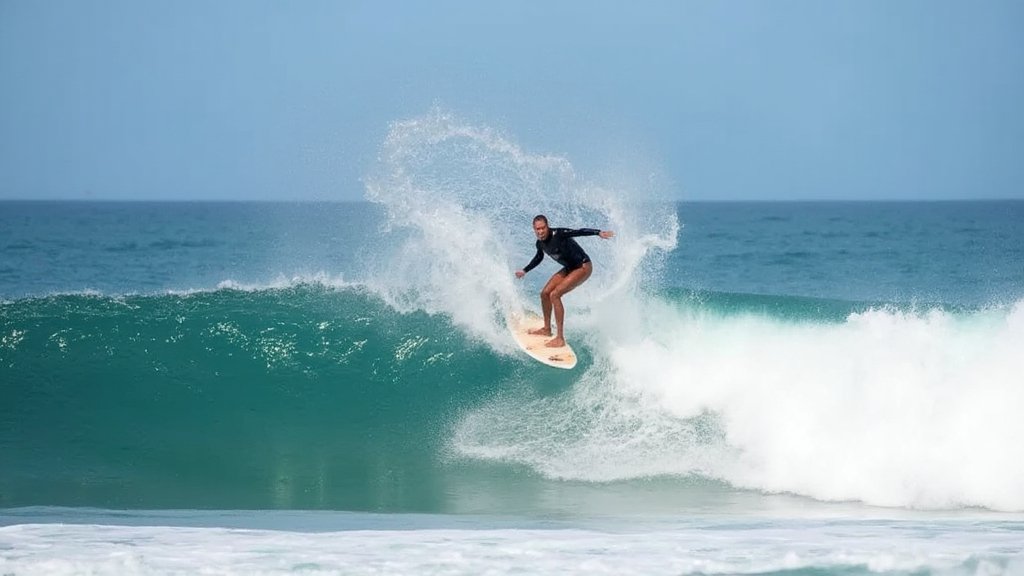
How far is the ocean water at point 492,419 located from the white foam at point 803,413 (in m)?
0.03

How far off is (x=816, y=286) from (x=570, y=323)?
16.0 metres

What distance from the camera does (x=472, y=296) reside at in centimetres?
1264

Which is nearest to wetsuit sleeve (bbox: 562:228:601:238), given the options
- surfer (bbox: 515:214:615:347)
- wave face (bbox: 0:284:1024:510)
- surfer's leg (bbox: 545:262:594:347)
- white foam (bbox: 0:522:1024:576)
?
surfer (bbox: 515:214:615:347)

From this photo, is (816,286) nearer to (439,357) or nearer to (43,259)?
(439,357)

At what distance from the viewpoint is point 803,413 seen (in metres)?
10.8

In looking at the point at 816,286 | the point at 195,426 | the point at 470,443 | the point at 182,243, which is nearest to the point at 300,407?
the point at 195,426

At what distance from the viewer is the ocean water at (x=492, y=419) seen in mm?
7887

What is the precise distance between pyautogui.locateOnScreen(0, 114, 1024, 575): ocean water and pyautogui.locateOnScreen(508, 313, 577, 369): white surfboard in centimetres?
29

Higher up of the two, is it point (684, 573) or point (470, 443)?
point (470, 443)

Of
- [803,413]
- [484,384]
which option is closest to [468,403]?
[484,384]

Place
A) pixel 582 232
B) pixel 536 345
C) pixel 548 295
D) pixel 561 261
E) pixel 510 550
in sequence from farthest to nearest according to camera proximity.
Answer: pixel 536 345, pixel 548 295, pixel 561 261, pixel 582 232, pixel 510 550

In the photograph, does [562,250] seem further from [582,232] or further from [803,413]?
[803,413]

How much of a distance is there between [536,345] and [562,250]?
121 centimetres

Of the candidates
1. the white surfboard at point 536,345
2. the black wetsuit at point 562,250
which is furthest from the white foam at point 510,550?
the black wetsuit at point 562,250
